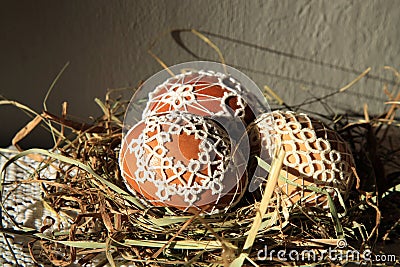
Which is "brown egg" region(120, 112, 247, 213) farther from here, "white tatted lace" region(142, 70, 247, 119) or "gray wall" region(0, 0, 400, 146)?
"gray wall" region(0, 0, 400, 146)

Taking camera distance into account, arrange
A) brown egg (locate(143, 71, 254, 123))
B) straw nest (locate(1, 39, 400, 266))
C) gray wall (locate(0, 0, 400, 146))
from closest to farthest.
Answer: straw nest (locate(1, 39, 400, 266)), brown egg (locate(143, 71, 254, 123)), gray wall (locate(0, 0, 400, 146))

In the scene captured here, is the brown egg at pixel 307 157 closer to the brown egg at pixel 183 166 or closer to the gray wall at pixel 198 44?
the brown egg at pixel 183 166

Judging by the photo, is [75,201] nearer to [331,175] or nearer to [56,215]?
[56,215]

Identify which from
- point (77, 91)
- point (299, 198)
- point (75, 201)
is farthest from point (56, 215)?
point (77, 91)

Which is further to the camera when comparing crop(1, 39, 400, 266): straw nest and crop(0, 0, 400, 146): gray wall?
crop(0, 0, 400, 146): gray wall

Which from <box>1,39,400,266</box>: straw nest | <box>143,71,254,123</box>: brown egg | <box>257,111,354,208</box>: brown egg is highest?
<box>143,71,254,123</box>: brown egg

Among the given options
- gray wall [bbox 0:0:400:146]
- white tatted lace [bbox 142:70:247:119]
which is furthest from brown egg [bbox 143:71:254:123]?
gray wall [bbox 0:0:400:146]

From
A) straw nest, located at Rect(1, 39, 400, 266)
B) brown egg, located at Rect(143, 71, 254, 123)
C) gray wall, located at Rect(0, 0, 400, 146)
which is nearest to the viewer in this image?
straw nest, located at Rect(1, 39, 400, 266)

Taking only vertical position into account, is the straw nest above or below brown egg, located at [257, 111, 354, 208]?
below

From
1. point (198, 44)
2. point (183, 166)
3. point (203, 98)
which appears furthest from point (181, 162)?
point (198, 44)

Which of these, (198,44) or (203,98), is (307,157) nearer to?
(203,98)
